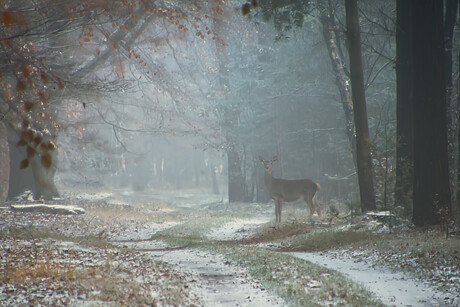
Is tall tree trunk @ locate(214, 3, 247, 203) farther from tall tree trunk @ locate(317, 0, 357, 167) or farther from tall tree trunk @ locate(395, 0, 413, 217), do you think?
tall tree trunk @ locate(395, 0, 413, 217)

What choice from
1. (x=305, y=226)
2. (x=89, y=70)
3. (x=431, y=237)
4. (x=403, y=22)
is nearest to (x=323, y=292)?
(x=431, y=237)

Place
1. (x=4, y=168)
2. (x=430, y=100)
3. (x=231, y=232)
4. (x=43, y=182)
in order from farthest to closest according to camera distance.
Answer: (x=4, y=168) < (x=43, y=182) < (x=231, y=232) < (x=430, y=100)

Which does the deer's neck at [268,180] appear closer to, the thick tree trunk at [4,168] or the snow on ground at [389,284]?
the snow on ground at [389,284]

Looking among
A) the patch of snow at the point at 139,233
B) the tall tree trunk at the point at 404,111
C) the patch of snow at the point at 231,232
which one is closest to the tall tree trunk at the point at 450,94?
the tall tree trunk at the point at 404,111

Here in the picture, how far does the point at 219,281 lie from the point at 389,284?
9.88 ft

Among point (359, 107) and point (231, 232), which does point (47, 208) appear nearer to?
point (231, 232)

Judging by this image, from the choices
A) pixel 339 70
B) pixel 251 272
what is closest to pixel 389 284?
pixel 251 272

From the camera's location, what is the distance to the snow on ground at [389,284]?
306 inches

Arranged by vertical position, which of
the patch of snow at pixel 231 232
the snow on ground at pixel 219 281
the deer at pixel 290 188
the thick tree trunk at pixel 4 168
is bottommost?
the patch of snow at pixel 231 232

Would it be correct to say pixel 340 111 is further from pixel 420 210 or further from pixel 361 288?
pixel 361 288

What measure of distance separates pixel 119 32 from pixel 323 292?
804 inches

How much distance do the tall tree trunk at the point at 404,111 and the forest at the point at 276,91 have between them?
1.5 inches

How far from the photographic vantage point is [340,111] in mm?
32344

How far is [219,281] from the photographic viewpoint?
9.23 m
